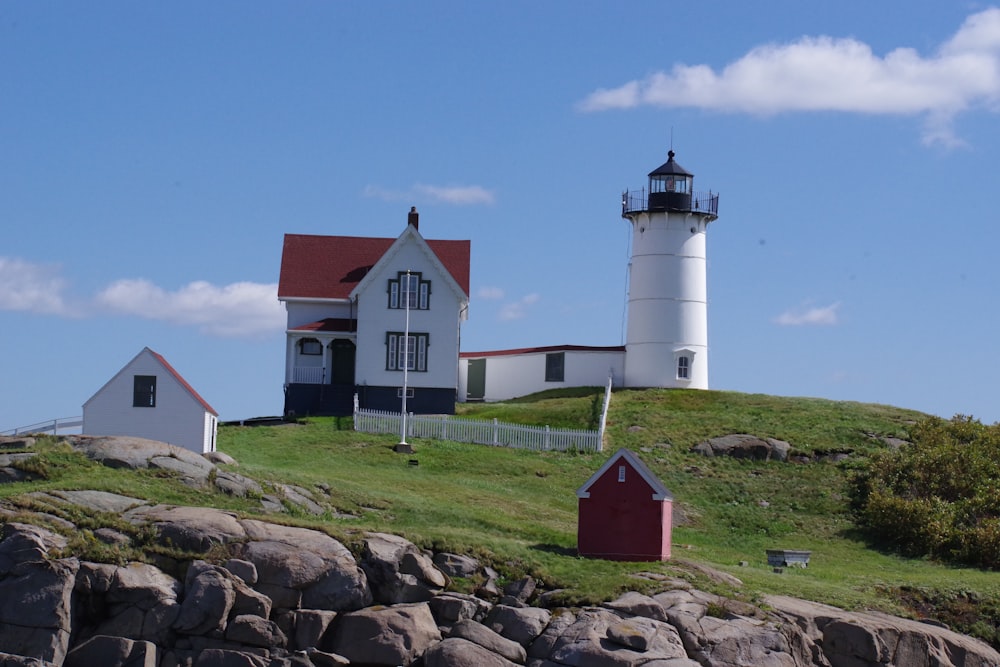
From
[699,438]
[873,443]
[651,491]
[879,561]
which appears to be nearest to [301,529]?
[651,491]

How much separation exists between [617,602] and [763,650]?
290 centimetres

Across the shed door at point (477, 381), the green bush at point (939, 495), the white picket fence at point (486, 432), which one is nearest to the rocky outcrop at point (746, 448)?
the green bush at point (939, 495)

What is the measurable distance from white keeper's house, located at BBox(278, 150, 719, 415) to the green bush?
12.2 meters

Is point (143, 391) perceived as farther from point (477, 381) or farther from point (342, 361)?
point (477, 381)

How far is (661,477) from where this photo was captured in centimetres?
4319

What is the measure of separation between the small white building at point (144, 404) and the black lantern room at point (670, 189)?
23814mm

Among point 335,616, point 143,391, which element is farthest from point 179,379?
point 335,616

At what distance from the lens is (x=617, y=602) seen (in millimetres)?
27250

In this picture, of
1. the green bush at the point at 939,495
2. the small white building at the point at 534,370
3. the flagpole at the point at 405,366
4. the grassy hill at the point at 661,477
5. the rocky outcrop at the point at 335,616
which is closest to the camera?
the rocky outcrop at the point at 335,616

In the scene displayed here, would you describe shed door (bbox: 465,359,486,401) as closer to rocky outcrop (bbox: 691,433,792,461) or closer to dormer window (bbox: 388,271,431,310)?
dormer window (bbox: 388,271,431,310)

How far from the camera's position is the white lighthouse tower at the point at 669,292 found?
55656mm

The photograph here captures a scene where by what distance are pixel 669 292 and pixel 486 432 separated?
1243cm

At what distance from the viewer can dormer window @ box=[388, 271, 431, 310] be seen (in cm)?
5131

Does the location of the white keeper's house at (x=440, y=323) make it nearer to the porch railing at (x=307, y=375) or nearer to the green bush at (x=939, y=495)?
the porch railing at (x=307, y=375)
